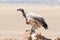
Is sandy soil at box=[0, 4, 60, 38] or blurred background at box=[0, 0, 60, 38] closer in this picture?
sandy soil at box=[0, 4, 60, 38]

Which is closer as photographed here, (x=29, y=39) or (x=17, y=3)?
(x=29, y=39)

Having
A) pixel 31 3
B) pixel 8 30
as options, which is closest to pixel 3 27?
pixel 8 30

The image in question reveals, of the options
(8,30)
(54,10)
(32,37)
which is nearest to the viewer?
(32,37)

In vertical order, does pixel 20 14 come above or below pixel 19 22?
above

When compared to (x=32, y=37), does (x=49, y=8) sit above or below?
above

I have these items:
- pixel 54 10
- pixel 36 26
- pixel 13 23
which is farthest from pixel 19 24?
pixel 36 26

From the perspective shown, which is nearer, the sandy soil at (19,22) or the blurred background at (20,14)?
the sandy soil at (19,22)

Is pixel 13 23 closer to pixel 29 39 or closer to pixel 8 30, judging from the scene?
pixel 8 30

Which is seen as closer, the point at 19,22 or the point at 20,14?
the point at 19,22

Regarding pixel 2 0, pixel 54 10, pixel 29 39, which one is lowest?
pixel 29 39

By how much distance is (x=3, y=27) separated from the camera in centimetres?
2348

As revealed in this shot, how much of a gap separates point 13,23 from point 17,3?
12165 mm

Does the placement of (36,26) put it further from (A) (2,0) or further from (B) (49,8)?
(A) (2,0)

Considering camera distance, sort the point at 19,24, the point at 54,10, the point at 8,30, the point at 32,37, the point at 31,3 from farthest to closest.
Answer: the point at 31,3
the point at 54,10
the point at 19,24
the point at 8,30
the point at 32,37
